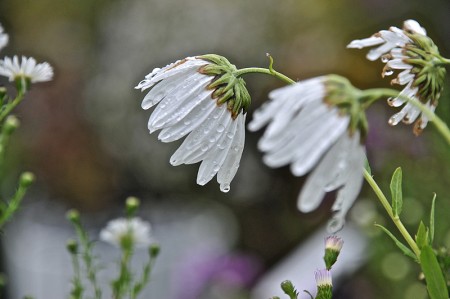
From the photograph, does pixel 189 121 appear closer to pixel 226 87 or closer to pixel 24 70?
pixel 226 87

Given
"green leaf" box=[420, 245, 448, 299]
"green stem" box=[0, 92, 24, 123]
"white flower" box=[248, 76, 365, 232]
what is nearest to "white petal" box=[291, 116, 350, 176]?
"white flower" box=[248, 76, 365, 232]

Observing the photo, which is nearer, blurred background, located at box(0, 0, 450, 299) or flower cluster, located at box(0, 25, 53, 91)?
flower cluster, located at box(0, 25, 53, 91)

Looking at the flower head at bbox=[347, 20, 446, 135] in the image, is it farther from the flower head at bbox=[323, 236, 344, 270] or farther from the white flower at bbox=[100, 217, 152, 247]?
the white flower at bbox=[100, 217, 152, 247]

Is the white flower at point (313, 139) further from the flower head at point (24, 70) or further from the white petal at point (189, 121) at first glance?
the flower head at point (24, 70)

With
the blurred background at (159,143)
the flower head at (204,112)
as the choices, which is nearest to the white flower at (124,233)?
the flower head at (204,112)

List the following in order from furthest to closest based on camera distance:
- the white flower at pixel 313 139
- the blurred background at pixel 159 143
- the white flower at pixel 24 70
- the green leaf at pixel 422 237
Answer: the blurred background at pixel 159 143 → the white flower at pixel 24 70 → the green leaf at pixel 422 237 → the white flower at pixel 313 139

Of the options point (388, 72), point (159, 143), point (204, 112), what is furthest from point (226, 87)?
point (159, 143)
